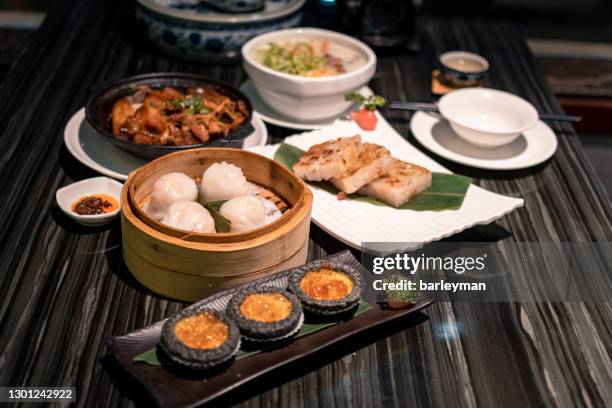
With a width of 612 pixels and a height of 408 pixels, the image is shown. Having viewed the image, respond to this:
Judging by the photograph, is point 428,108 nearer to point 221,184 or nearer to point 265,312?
point 221,184

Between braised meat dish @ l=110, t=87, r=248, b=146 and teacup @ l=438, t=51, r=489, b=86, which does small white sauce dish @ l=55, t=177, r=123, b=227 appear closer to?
braised meat dish @ l=110, t=87, r=248, b=146

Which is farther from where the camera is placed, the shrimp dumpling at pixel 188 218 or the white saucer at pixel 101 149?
the white saucer at pixel 101 149

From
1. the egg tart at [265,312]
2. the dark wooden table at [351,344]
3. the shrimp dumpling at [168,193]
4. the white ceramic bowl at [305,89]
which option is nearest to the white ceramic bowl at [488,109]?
the dark wooden table at [351,344]

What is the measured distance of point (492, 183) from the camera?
105 inches

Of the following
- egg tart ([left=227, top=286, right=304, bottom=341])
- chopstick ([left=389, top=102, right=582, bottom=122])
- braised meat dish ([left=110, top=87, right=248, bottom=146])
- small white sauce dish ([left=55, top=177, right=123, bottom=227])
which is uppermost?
egg tart ([left=227, top=286, right=304, bottom=341])

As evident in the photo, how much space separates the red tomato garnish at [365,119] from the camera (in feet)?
9.02

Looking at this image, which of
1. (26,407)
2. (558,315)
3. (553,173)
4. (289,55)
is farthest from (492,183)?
(26,407)

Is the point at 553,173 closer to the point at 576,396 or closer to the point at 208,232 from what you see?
the point at 576,396

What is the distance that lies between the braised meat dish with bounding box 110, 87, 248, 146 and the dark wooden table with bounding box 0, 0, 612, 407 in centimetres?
27

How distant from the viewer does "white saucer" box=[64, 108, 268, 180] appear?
245cm

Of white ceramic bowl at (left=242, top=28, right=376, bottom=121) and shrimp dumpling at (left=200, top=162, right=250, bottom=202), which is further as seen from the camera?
white ceramic bowl at (left=242, top=28, right=376, bottom=121)

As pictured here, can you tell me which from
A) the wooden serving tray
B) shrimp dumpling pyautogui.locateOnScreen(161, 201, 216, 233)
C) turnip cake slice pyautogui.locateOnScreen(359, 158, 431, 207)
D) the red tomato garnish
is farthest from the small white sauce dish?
the red tomato garnish

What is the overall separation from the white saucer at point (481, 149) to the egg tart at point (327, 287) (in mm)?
1051

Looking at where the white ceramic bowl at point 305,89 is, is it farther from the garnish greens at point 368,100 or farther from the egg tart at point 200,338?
the egg tart at point 200,338
